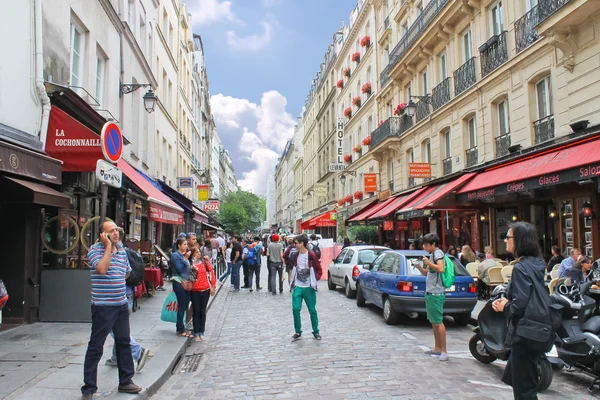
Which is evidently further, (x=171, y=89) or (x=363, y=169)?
(x=363, y=169)

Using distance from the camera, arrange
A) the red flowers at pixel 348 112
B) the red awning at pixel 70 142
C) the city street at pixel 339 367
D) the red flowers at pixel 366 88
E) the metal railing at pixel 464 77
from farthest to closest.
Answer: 1. the red flowers at pixel 348 112
2. the red flowers at pixel 366 88
3. the metal railing at pixel 464 77
4. the red awning at pixel 70 142
5. the city street at pixel 339 367

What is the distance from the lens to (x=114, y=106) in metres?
13.3

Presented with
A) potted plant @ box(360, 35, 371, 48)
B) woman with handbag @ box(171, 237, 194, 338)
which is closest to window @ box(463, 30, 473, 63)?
potted plant @ box(360, 35, 371, 48)

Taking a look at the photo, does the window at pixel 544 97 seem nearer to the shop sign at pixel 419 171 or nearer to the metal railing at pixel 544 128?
the metal railing at pixel 544 128

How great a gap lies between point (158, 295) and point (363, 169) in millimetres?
21105

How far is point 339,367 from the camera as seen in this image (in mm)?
6176

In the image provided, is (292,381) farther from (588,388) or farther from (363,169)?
(363,169)

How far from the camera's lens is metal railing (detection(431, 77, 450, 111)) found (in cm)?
1878

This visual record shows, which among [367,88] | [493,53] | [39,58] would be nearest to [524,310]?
[39,58]

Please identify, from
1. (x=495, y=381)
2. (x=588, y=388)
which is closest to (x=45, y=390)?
(x=495, y=381)

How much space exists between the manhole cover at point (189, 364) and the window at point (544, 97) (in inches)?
437

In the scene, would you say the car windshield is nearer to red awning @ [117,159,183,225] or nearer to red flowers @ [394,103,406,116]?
red awning @ [117,159,183,225]

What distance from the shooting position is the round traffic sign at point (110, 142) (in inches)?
247

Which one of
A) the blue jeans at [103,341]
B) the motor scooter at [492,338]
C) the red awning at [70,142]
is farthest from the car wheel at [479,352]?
the red awning at [70,142]
